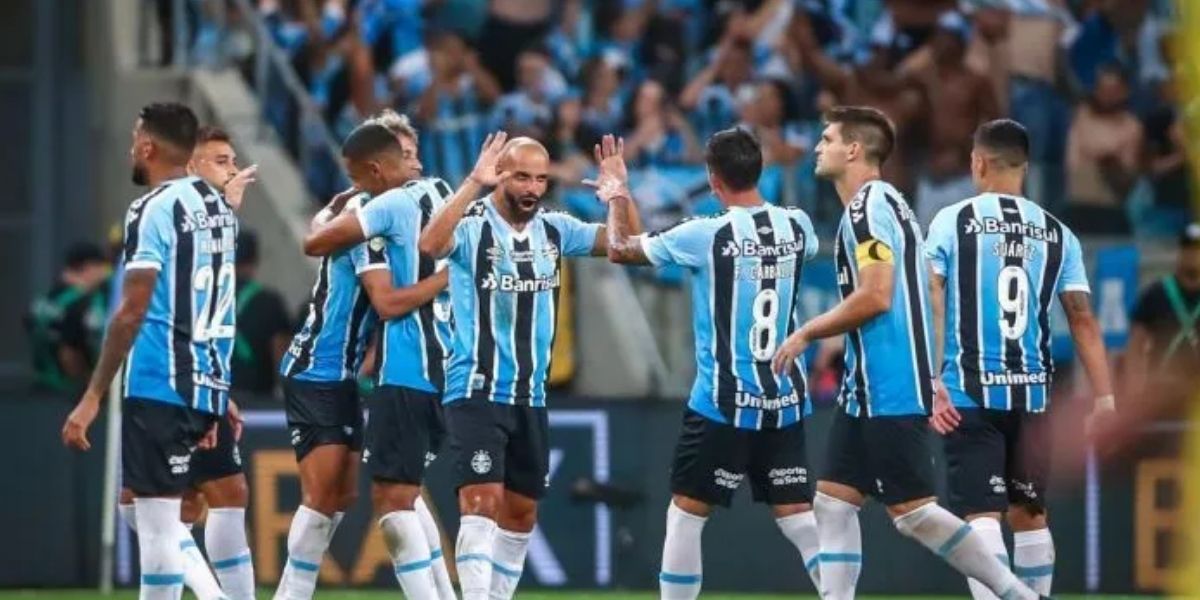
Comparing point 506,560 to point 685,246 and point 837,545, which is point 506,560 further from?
point 685,246

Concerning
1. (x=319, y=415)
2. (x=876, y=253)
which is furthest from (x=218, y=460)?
Result: (x=876, y=253)

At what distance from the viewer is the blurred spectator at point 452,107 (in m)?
19.4

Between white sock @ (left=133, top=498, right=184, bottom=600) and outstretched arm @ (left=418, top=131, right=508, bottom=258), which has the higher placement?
outstretched arm @ (left=418, top=131, right=508, bottom=258)

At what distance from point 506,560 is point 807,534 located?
4.36ft

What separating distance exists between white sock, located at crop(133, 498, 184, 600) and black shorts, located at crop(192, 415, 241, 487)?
87 centimetres

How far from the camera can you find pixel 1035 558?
42.2 ft

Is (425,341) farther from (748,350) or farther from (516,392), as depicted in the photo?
(748,350)

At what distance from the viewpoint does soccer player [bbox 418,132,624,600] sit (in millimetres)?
12438

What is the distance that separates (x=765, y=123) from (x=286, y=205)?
3294mm

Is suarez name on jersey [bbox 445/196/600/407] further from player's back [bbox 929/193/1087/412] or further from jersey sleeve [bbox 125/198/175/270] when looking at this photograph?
player's back [bbox 929/193/1087/412]

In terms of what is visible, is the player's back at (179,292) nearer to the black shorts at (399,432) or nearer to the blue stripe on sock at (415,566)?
the black shorts at (399,432)

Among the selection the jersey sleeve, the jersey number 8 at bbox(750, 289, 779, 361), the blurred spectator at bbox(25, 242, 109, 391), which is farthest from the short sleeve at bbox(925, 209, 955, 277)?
the blurred spectator at bbox(25, 242, 109, 391)

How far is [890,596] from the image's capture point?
53.7 ft

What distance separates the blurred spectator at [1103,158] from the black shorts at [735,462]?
6.79m
